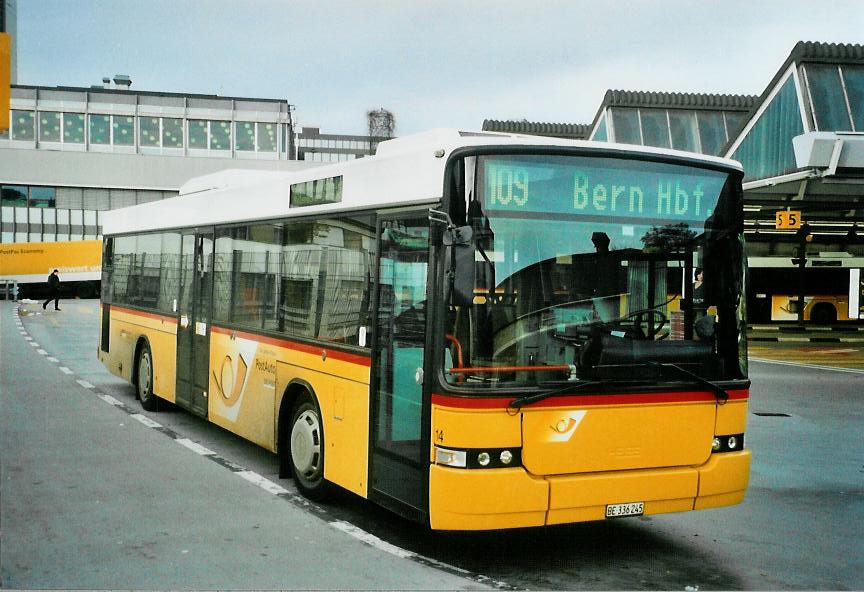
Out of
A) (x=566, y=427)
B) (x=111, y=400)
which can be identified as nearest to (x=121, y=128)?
(x=111, y=400)

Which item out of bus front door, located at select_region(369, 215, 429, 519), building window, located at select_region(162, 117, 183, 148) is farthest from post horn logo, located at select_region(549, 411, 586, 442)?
building window, located at select_region(162, 117, 183, 148)

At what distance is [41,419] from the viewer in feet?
39.9

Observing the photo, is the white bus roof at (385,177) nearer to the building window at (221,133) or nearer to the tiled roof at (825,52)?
the tiled roof at (825,52)

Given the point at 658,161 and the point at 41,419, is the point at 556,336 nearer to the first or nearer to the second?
the point at 658,161

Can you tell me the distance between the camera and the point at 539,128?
42.6 meters

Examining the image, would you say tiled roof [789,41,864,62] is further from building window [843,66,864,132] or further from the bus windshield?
the bus windshield

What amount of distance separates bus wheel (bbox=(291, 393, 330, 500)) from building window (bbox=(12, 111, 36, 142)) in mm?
59226

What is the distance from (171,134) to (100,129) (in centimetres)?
440

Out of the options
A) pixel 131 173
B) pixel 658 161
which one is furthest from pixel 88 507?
pixel 131 173

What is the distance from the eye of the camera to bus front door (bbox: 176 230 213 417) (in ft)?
36.1

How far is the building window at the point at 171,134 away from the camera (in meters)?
63.6

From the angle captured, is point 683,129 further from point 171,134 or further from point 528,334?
point 171,134

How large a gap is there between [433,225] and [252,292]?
408 centimetres

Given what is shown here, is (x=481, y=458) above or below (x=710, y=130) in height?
below
